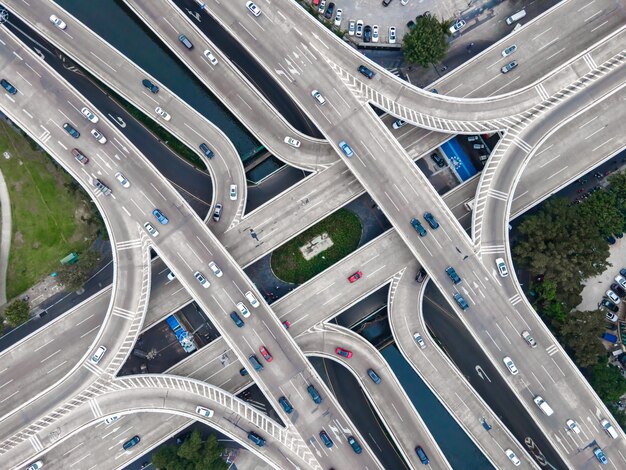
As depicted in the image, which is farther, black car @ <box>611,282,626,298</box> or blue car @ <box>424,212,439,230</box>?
black car @ <box>611,282,626,298</box>

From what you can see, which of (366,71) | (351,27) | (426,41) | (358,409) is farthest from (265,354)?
(351,27)

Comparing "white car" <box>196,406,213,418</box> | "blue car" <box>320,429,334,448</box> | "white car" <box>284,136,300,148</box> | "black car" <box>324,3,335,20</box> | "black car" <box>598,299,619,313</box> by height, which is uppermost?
"black car" <box>324,3,335,20</box>

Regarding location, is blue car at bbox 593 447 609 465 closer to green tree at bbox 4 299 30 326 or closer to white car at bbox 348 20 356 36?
white car at bbox 348 20 356 36

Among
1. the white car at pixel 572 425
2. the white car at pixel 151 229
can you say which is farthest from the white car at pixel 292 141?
the white car at pixel 572 425

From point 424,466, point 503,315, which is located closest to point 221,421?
point 424,466

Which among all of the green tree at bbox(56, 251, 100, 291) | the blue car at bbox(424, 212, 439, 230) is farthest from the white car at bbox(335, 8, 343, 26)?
the green tree at bbox(56, 251, 100, 291)

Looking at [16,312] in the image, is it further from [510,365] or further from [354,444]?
[510,365]
